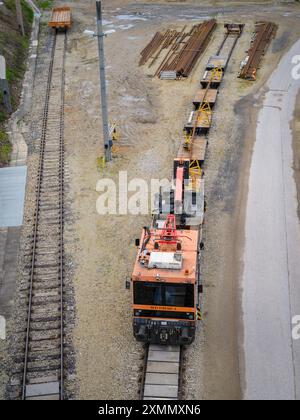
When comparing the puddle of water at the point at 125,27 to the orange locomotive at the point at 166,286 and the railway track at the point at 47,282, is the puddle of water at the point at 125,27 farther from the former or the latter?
the orange locomotive at the point at 166,286

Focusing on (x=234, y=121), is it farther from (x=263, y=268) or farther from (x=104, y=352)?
(x=104, y=352)

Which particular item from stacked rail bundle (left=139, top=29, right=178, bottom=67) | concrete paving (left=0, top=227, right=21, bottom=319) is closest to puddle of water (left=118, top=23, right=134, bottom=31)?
stacked rail bundle (left=139, top=29, right=178, bottom=67)

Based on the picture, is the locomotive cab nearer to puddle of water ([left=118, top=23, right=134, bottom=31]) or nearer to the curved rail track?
the curved rail track

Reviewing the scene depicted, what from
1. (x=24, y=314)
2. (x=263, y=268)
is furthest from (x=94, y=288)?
(x=263, y=268)

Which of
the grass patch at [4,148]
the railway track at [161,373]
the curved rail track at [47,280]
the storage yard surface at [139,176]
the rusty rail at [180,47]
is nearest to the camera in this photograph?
the railway track at [161,373]

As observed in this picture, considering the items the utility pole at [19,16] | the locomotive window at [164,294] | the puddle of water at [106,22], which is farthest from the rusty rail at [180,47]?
the locomotive window at [164,294]

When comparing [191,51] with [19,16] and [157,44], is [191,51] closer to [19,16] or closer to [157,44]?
[157,44]
